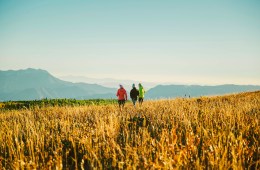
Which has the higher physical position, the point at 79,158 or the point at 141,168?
the point at 141,168

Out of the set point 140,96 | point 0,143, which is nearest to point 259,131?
point 0,143

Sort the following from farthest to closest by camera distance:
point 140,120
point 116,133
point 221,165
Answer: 1. point 140,120
2. point 116,133
3. point 221,165

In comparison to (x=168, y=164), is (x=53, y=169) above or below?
below

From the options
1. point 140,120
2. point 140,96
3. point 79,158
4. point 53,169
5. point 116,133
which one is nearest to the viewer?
point 53,169

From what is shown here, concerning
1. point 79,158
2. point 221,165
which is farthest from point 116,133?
point 221,165

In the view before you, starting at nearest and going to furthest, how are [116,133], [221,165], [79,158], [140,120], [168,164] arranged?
[168,164] < [221,165] < [79,158] < [116,133] < [140,120]

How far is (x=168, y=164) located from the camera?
2654 mm

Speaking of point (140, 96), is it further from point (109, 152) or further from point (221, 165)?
point (221, 165)

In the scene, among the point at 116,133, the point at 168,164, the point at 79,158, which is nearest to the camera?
the point at 168,164

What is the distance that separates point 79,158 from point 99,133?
600 mm

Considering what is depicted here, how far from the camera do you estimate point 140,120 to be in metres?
8.40

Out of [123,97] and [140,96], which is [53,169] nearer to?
[123,97]

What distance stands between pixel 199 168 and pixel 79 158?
8.52ft

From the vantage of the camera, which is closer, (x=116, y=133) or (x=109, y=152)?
(x=109, y=152)
